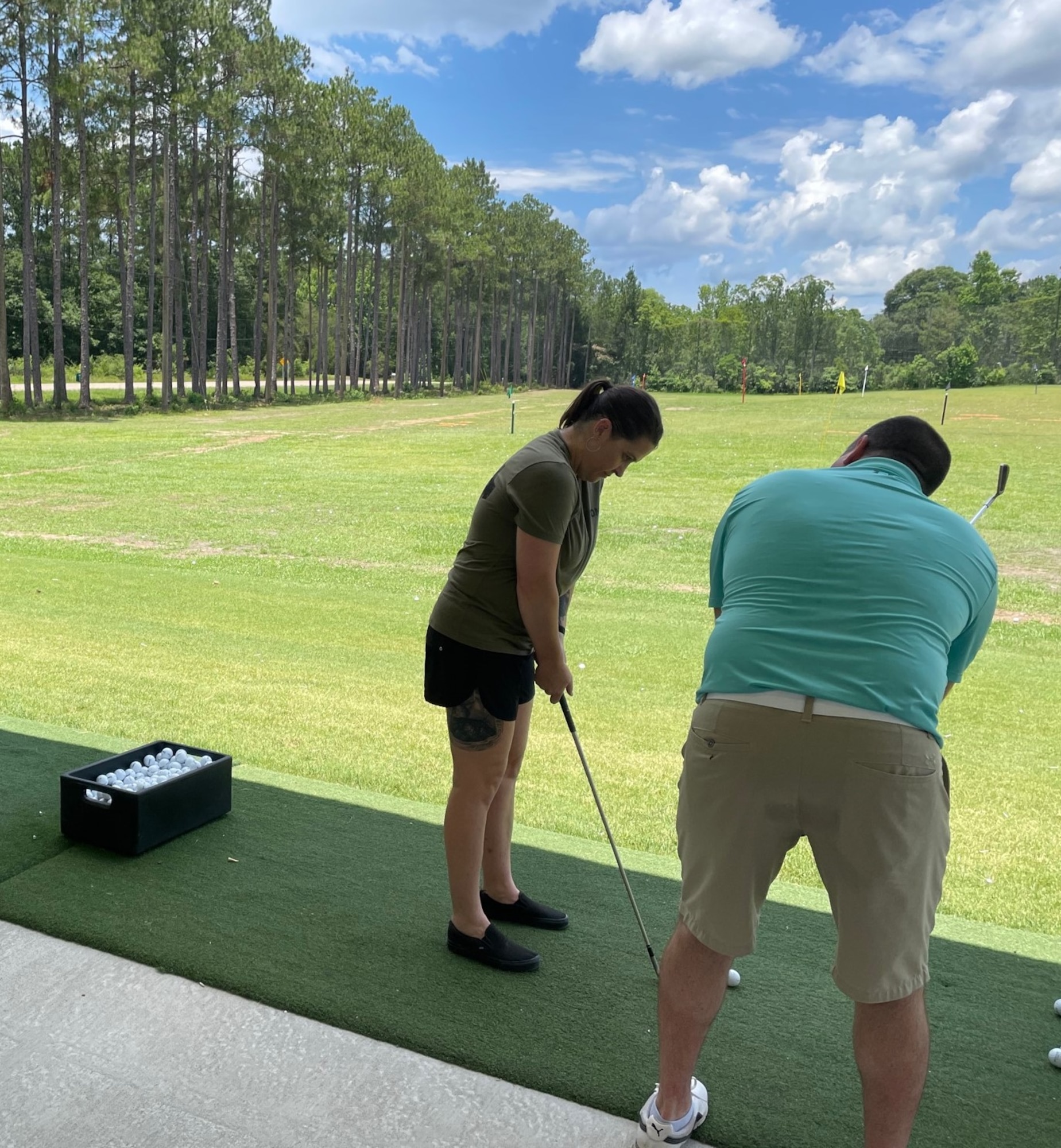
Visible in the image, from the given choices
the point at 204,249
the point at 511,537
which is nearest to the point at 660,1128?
the point at 511,537

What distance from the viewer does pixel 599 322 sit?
8125 cm

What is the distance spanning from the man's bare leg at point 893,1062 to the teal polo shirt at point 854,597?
0.49 metres

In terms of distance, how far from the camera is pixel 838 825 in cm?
171

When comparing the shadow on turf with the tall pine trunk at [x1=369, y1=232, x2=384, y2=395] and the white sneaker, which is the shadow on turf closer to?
the white sneaker

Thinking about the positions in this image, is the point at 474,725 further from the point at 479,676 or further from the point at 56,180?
the point at 56,180

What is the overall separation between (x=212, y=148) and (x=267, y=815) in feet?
116

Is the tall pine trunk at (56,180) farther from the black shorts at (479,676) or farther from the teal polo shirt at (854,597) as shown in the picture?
the teal polo shirt at (854,597)

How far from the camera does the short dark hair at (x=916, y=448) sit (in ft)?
6.46

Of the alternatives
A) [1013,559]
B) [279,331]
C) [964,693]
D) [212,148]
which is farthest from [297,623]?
[279,331]

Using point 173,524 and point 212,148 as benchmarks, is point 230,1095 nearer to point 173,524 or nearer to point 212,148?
point 173,524

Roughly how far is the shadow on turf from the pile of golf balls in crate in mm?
222

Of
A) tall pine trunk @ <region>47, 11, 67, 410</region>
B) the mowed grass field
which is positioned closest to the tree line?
tall pine trunk @ <region>47, 11, 67, 410</region>

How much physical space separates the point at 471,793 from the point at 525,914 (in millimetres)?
574

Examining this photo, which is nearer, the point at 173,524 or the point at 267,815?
the point at 267,815
